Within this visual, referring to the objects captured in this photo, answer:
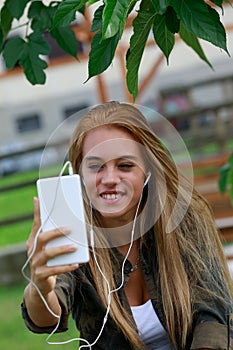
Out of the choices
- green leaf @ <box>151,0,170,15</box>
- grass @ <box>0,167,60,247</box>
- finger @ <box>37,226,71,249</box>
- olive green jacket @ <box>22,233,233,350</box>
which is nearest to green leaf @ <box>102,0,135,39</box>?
green leaf @ <box>151,0,170,15</box>

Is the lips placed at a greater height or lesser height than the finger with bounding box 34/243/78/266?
greater

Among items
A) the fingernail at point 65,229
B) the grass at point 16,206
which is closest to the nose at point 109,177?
the fingernail at point 65,229

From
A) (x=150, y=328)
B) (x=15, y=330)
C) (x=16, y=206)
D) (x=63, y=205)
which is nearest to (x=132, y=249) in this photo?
(x=150, y=328)

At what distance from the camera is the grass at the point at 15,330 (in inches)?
175

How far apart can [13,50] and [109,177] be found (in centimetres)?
51

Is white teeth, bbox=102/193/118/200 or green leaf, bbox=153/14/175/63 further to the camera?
white teeth, bbox=102/193/118/200

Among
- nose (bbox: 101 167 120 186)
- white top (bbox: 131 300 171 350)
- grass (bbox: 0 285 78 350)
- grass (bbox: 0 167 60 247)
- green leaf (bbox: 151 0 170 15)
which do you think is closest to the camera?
→ green leaf (bbox: 151 0 170 15)

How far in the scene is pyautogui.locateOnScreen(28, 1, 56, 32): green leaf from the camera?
1936 mm

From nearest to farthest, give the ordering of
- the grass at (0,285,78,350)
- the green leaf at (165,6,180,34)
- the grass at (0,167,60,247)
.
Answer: the green leaf at (165,6,180,34) → the grass at (0,285,78,350) → the grass at (0,167,60,247)

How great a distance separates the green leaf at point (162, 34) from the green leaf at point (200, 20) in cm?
10

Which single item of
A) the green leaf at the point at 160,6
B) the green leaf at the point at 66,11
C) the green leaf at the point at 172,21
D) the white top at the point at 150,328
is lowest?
the white top at the point at 150,328

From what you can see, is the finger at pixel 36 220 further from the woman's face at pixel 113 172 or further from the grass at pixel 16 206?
the grass at pixel 16 206

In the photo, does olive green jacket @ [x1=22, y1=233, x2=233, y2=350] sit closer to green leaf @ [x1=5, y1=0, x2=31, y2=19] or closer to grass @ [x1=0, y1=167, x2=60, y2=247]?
green leaf @ [x1=5, y1=0, x2=31, y2=19]

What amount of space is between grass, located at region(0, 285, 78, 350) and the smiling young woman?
2.18m
